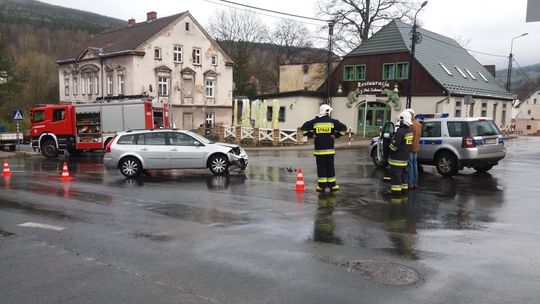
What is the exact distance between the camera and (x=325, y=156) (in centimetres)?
1016

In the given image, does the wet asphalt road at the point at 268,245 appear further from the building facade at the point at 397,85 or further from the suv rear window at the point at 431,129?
the building facade at the point at 397,85

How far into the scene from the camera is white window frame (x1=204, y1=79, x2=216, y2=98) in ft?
145

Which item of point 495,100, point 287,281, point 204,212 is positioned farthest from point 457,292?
point 495,100

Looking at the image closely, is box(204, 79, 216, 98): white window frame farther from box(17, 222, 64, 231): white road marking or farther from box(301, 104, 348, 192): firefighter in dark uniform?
box(17, 222, 64, 231): white road marking

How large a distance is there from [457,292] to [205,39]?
41.9 meters

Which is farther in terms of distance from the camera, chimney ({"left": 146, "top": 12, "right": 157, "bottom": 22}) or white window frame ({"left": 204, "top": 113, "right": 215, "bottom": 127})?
chimney ({"left": 146, "top": 12, "right": 157, "bottom": 22})

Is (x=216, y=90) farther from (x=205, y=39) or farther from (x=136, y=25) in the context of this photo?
(x=136, y=25)

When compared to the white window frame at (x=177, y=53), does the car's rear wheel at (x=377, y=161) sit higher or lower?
lower

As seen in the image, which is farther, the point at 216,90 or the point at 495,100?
the point at 216,90

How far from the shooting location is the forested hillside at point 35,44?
2149 inches

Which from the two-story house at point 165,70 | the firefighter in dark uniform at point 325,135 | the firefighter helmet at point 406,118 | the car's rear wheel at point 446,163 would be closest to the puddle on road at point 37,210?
the firefighter in dark uniform at point 325,135

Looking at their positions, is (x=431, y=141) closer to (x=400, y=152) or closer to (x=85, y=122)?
(x=400, y=152)

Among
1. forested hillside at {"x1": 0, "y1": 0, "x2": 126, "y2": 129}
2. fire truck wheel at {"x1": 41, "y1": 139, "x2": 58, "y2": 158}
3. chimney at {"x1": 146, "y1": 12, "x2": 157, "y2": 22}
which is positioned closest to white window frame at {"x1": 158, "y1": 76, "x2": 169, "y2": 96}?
chimney at {"x1": 146, "y1": 12, "x2": 157, "y2": 22}

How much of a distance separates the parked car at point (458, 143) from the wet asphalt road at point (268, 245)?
1.75 meters
